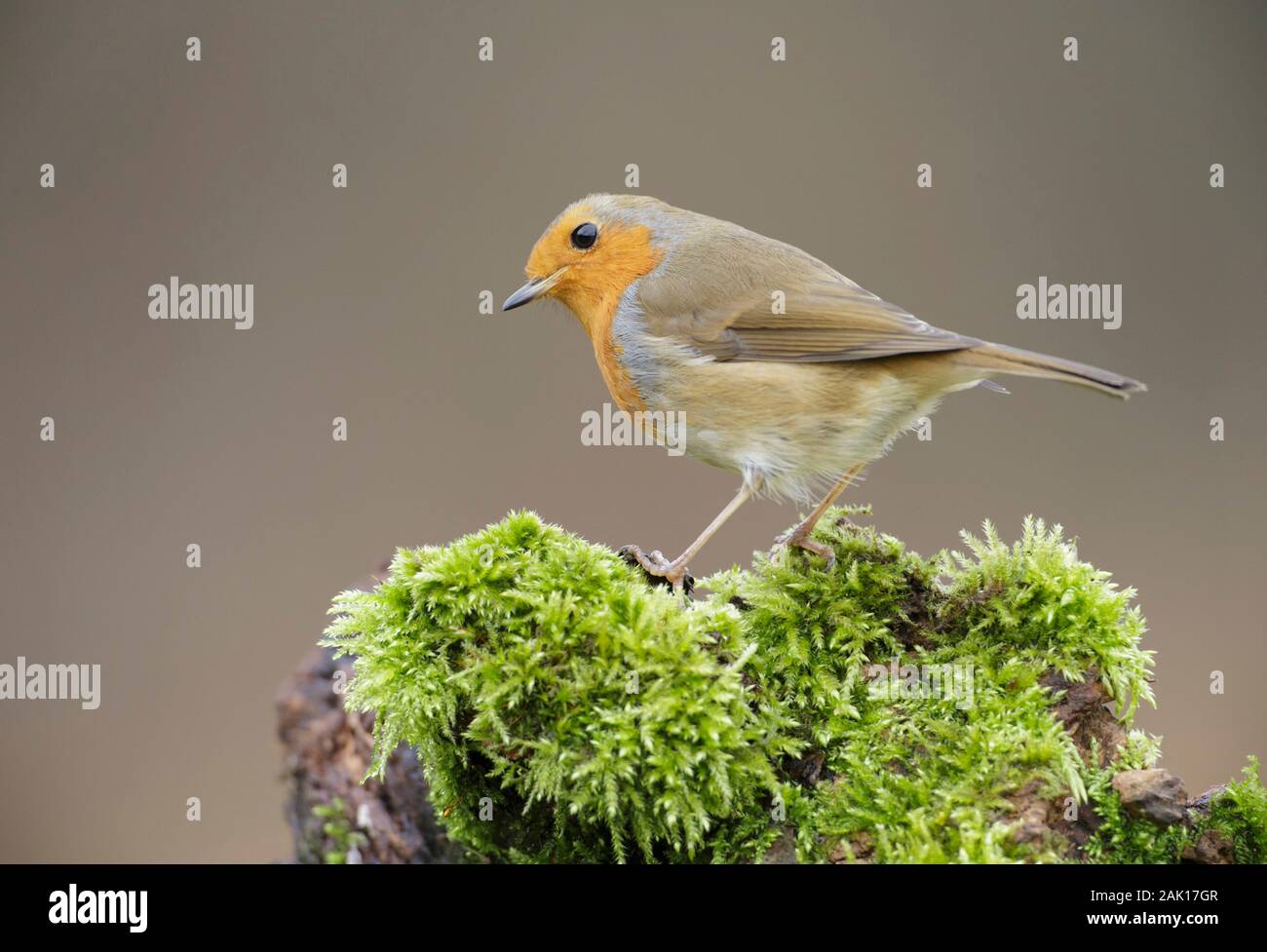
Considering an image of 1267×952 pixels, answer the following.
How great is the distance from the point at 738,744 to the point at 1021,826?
78 centimetres

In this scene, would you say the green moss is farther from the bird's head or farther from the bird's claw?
the bird's head

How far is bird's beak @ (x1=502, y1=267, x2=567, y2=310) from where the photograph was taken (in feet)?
15.8

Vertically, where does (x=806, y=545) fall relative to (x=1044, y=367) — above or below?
below

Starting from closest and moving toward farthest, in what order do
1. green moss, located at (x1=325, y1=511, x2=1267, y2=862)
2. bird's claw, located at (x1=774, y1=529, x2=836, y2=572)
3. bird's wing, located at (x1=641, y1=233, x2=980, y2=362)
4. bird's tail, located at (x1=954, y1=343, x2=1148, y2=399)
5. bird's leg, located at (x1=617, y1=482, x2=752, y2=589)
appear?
green moss, located at (x1=325, y1=511, x2=1267, y2=862) < bird's tail, located at (x1=954, y1=343, x2=1148, y2=399) < bird's claw, located at (x1=774, y1=529, x2=836, y2=572) < bird's leg, located at (x1=617, y1=482, x2=752, y2=589) < bird's wing, located at (x1=641, y1=233, x2=980, y2=362)

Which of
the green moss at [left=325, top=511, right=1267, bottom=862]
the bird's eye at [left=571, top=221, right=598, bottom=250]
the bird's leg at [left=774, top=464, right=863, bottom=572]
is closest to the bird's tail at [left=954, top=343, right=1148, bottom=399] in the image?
the green moss at [left=325, top=511, right=1267, bottom=862]

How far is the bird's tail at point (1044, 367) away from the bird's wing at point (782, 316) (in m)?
0.07

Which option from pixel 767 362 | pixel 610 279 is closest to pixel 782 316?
pixel 767 362

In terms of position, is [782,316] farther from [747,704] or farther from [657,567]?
[747,704]

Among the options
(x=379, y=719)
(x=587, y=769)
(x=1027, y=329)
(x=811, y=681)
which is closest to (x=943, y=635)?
(x=811, y=681)

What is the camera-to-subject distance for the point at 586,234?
15.6 feet

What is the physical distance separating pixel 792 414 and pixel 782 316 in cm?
42

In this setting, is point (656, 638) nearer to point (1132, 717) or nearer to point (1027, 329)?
point (1132, 717)

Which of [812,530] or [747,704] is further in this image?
[812,530]

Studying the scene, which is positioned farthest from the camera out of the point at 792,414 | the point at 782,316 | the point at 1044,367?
the point at 782,316
